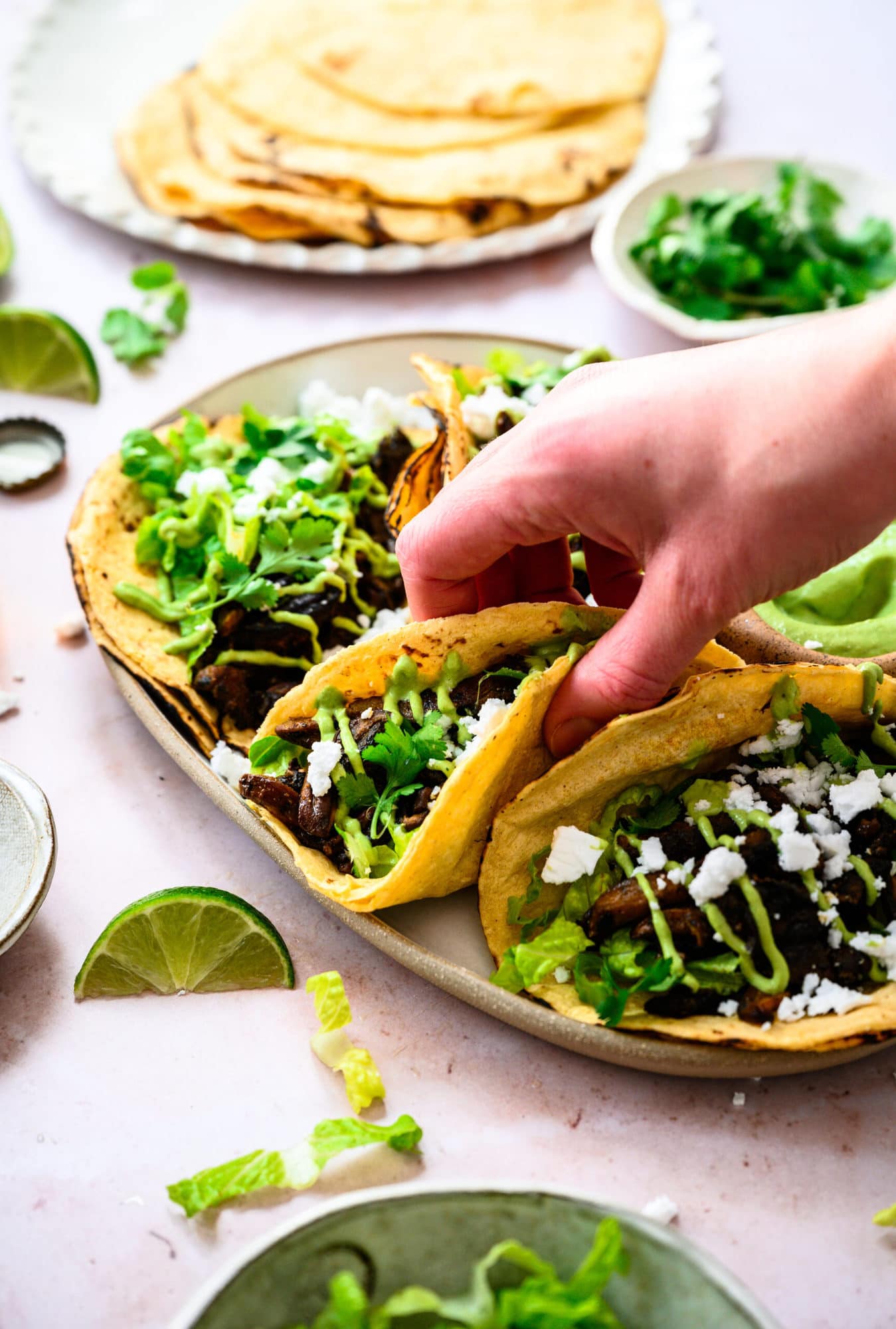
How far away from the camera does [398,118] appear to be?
388cm

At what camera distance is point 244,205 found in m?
3.59

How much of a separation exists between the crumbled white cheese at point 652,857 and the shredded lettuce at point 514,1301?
0.63 meters

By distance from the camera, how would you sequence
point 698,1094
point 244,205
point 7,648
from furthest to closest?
point 244,205
point 7,648
point 698,1094

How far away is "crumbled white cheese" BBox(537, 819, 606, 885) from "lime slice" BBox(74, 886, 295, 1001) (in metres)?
0.54

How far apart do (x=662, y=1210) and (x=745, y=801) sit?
68 cm

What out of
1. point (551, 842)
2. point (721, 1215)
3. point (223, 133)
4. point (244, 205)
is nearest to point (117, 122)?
point (223, 133)

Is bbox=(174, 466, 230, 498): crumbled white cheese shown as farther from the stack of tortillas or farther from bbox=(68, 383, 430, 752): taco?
the stack of tortillas

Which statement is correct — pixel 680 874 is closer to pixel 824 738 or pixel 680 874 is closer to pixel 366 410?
pixel 824 738

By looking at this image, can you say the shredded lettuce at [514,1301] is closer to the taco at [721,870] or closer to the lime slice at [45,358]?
the taco at [721,870]

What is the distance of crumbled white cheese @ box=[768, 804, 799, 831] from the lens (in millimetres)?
1944

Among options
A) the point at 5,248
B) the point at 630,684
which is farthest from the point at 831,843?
the point at 5,248

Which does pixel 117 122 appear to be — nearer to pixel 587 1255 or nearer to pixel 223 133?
pixel 223 133

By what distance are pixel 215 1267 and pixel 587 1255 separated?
25.8 inches

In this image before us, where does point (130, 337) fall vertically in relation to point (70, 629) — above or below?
above
